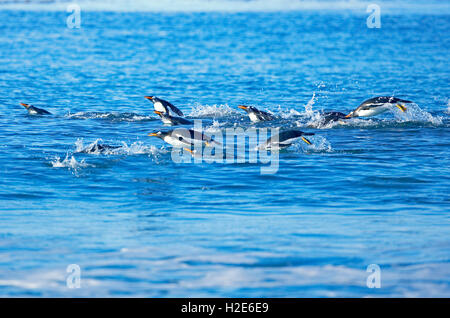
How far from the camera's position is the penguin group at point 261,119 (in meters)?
14.9

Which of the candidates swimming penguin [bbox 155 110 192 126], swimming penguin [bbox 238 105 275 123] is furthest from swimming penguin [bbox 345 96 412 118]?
swimming penguin [bbox 155 110 192 126]

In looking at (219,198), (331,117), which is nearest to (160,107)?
(331,117)

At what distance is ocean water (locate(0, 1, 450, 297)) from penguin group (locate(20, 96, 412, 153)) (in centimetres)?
28

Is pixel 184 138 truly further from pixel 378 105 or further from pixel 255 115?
pixel 378 105

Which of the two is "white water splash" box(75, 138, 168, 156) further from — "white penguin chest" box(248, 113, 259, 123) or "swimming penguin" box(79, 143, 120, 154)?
"white penguin chest" box(248, 113, 259, 123)

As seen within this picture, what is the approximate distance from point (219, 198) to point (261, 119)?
788cm

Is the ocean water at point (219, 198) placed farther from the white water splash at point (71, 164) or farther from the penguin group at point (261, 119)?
the penguin group at point (261, 119)

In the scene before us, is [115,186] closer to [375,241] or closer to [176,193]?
[176,193]

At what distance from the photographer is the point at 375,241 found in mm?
9320

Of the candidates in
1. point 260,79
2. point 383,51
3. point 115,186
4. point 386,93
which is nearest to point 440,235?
point 115,186

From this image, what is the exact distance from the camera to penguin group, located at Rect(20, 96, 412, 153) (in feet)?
48.8

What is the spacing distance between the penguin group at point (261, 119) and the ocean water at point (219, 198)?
0.93ft

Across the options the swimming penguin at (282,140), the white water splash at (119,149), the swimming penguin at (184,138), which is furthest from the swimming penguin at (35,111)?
the swimming penguin at (282,140)

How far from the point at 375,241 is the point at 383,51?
35488 mm
